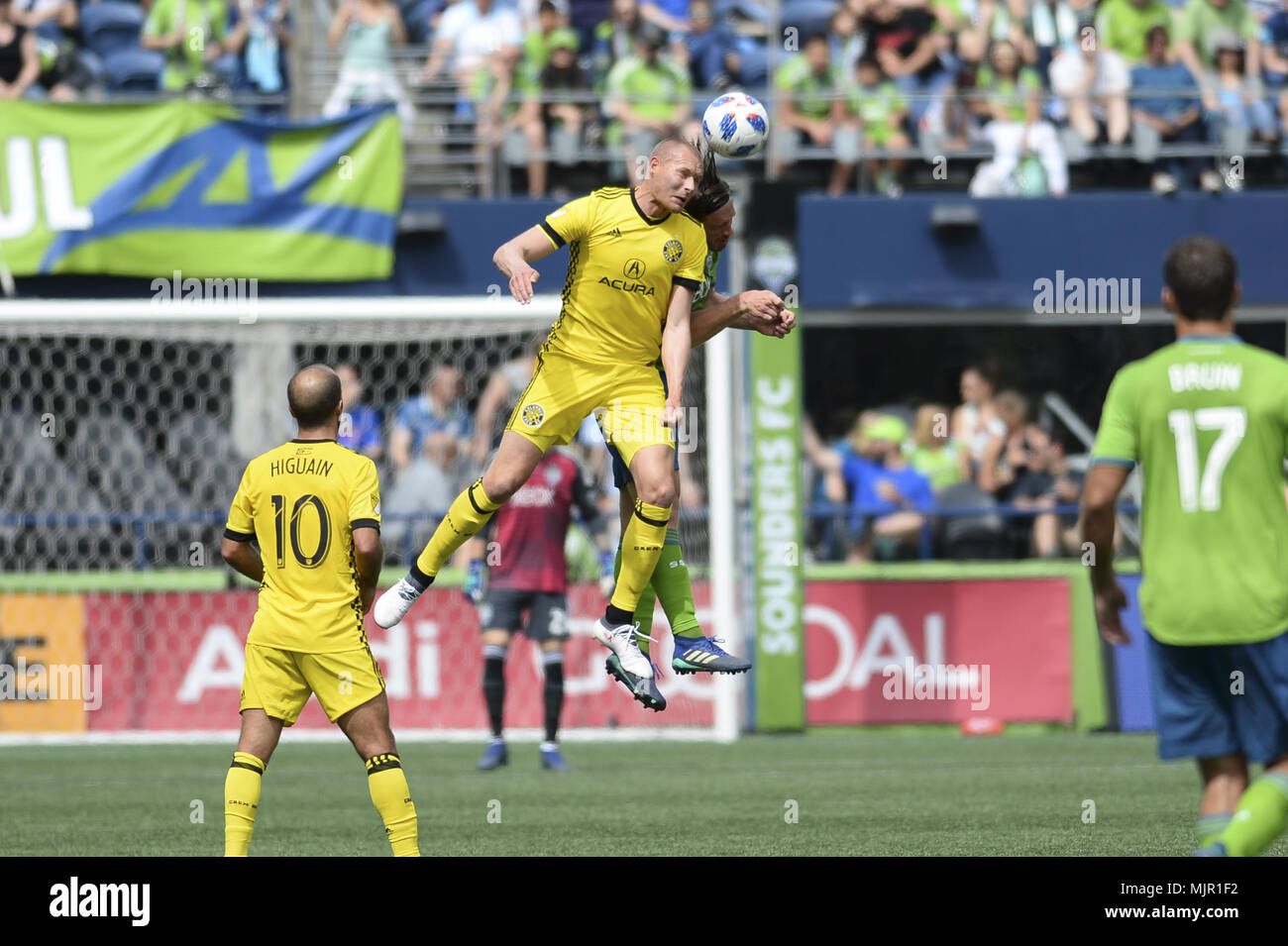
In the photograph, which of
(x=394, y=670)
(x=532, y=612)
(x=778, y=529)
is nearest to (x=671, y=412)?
(x=532, y=612)

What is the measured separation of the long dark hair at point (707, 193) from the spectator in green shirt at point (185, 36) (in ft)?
33.2

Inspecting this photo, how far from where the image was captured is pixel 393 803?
6.94 m

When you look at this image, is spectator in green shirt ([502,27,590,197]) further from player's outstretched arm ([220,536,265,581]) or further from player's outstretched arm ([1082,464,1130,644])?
player's outstretched arm ([1082,464,1130,644])

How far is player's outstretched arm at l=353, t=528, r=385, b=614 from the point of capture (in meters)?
6.93

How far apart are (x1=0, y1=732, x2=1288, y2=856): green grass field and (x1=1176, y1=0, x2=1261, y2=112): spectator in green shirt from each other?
6606 mm

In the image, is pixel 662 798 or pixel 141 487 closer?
pixel 662 798

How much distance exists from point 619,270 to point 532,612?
538cm

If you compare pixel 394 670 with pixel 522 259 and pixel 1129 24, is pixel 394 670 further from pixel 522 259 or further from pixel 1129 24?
pixel 1129 24

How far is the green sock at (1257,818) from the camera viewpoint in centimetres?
580

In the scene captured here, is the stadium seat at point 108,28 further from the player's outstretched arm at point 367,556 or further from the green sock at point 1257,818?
the green sock at point 1257,818

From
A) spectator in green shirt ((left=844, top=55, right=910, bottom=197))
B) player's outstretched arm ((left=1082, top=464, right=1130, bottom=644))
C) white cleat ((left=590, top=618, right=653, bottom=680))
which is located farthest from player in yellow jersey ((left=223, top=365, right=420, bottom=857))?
spectator in green shirt ((left=844, top=55, right=910, bottom=197))

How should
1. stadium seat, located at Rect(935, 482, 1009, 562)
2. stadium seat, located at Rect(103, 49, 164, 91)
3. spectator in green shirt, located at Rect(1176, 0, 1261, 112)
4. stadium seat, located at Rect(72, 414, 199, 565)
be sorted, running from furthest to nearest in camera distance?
spectator in green shirt, located at Rect(1176, 0, 1261, 112) → stadium seat, located at Rect(103, 49, 164, 91) → stadium seat, located at Rect(935, 482, 1009, 562) → stadium seat, located at Rect(72, 414, 199, 565)

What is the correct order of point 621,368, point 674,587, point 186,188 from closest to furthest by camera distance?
1. point 621,368
2. point 674,587
3. point 186,188

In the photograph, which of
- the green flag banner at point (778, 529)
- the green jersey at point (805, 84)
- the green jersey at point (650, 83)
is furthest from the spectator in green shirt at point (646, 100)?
the green flag banner at point (778, 529)
